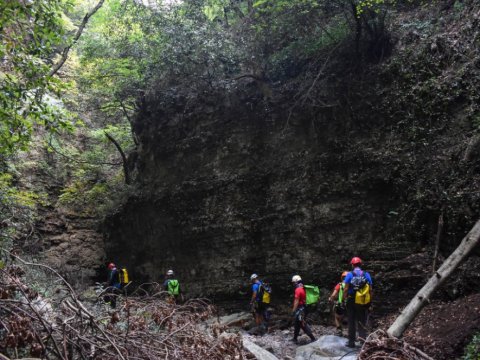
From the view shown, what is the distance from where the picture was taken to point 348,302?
891 centimetres

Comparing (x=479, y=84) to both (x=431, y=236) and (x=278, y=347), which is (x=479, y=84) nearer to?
(x=431, y=236)

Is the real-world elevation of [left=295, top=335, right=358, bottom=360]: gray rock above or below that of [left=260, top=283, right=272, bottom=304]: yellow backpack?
below

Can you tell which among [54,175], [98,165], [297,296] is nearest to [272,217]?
[297,296]

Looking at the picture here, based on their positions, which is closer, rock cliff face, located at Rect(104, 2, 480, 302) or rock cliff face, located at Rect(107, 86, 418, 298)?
rock cliff face, located at Rect(104, 2, 480, 302)

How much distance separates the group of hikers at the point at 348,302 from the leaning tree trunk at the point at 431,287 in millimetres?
744

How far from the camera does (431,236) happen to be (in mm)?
10266

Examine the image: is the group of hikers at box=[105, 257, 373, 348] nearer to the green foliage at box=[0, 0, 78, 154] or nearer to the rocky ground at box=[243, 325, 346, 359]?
the rocky ground at box=[243, 325, 346, 359]

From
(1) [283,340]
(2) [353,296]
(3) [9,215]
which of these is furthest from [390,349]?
(3) [9,215]

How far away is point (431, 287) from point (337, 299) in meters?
4.00

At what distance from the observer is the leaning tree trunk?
704 centimetres

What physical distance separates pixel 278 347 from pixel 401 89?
315 inches

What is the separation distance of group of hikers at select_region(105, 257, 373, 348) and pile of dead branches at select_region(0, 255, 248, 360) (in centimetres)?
95

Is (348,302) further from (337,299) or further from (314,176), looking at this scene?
(314,176)

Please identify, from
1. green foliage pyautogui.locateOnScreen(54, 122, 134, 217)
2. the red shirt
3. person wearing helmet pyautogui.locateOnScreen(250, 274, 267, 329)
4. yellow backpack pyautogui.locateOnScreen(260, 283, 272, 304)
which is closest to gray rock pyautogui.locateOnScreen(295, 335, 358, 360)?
the red shirt
